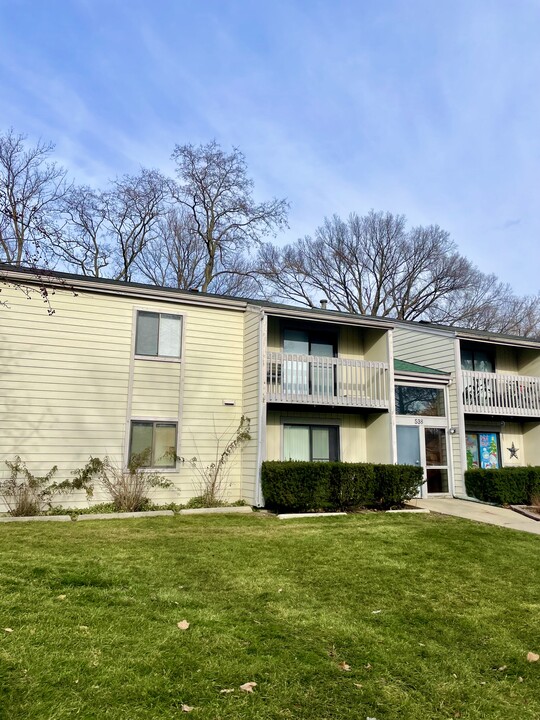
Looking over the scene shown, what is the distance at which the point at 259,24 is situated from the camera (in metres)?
11.2

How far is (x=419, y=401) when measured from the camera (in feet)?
50.5

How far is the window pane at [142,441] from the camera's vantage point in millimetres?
11750

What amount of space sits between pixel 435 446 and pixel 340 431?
126 inches

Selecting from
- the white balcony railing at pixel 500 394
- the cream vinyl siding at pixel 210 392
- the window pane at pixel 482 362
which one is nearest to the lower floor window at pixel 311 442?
the cream vinyl siding at pixel 210 392

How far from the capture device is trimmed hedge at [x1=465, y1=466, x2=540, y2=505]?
44.1ft

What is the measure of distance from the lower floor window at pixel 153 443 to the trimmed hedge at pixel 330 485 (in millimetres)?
2378

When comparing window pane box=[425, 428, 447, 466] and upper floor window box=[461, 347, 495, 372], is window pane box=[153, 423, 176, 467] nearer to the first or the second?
window pane box=[425, 428, 447, 466]

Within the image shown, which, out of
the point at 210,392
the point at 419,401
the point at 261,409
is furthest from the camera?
the point at 419,401

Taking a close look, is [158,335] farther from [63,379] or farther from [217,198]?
[217,198]

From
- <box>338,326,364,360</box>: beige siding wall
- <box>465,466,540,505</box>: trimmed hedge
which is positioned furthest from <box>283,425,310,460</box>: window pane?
<box>465,466,540,505</box>: trimmed hedge

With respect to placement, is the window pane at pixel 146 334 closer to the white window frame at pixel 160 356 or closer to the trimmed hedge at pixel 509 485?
the white window frame at pixel 160 356

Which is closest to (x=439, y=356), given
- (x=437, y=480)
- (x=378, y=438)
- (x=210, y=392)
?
(x=437, y=480)

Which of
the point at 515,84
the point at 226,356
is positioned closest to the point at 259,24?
the point at 515,84

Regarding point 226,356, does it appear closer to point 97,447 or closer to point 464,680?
point 97,447
